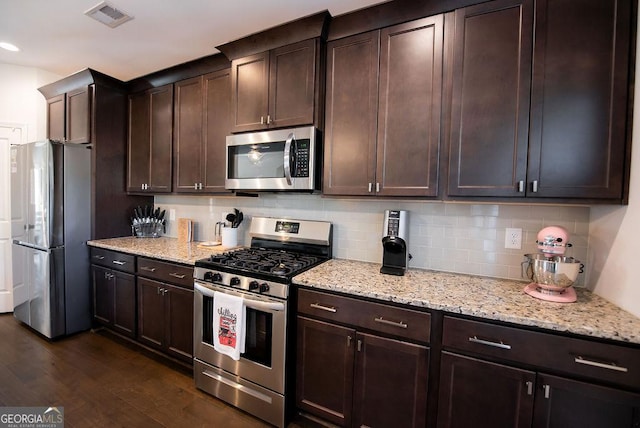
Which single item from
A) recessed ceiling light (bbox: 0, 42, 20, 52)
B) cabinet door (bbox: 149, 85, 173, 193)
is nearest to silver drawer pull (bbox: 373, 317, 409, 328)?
cabinet door (bbox: 149, 85, 173, 193)

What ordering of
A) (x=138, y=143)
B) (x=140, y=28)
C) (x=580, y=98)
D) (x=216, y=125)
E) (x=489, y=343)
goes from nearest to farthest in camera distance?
1. (x=489, y=343)
2. (x=580, y=98)
3. (x=140, y=28)
4. (x=216, y=125)
5. (x=138, y=143)

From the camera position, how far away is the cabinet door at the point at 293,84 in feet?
6.57

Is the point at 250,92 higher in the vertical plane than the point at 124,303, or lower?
higher

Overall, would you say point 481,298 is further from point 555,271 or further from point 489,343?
point 555,271

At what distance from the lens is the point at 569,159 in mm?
1414

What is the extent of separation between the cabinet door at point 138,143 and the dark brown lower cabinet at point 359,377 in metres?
2.52

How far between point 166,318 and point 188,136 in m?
1.68

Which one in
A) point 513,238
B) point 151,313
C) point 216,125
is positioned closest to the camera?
point 513,238

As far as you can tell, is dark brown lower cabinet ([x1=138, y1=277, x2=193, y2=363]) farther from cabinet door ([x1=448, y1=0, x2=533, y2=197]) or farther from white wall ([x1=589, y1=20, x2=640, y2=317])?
white wall ([x1=589, y1=20, x2=640, y2=317])

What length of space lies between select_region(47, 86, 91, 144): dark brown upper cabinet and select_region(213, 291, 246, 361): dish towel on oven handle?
96.5 inches

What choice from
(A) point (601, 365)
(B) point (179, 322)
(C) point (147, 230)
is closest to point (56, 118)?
(C) point (147, 230)

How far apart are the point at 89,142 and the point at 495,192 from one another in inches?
146

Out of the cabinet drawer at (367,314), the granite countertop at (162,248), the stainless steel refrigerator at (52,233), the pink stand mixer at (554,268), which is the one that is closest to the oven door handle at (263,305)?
the cabinet drawer at (367,314)

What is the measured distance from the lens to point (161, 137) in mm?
2926
